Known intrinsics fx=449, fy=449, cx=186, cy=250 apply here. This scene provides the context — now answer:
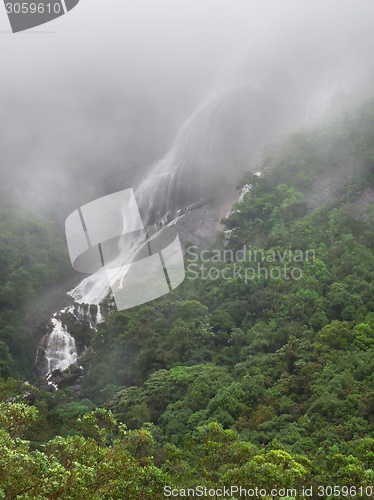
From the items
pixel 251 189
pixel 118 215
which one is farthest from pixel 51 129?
pixel 251 189

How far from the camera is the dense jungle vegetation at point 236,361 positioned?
7.00m

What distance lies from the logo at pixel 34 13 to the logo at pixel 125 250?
31.2 m

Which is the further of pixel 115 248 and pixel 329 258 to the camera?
pixel 115 248

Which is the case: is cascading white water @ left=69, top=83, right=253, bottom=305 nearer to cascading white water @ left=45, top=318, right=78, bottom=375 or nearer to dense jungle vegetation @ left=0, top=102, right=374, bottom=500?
cascading white water @ left=45, top=318, right=78, bottom=375

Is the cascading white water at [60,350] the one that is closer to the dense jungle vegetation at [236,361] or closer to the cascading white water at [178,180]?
the dense jungle vegetation at [236,361]

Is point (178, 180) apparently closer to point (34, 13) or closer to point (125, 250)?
point (125, 250)

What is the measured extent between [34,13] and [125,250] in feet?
130

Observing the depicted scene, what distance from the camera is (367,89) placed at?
30453 mm

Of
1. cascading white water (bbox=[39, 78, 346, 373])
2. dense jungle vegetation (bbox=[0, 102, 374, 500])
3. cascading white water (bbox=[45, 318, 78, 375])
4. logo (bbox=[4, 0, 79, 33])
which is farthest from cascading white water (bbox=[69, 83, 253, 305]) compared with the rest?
logo (bbox=[4, 0, 79, 33])

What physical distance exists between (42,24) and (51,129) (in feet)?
63.7

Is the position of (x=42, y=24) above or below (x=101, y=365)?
above

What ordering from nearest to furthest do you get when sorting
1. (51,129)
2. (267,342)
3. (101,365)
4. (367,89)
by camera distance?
(267,342) < (101,365) < (367,89) < (51,129)

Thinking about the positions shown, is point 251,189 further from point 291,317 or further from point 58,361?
point 58,361

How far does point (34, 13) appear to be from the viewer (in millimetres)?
52625
